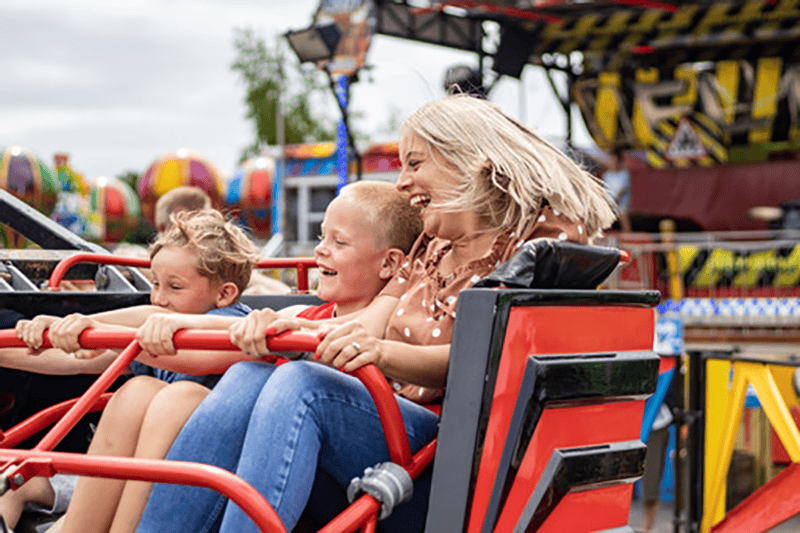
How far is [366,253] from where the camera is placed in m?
2.04

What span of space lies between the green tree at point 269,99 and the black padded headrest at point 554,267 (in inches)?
1200

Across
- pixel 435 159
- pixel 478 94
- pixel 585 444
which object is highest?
pixel 478 94

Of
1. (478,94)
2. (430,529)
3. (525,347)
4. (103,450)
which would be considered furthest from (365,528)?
(478,94)

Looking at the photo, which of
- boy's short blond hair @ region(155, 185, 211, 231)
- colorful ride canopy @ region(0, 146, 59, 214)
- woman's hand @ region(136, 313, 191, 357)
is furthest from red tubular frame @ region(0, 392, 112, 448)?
colorful ride canopy @ region(0, 146, 59, 214)

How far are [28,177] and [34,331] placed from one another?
15.2 m

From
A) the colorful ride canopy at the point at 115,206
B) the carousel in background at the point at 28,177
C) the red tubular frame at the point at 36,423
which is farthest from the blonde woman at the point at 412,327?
the colorful ride canopy at the point at 115,206

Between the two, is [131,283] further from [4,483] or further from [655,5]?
[655,5]

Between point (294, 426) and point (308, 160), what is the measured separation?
1248cm

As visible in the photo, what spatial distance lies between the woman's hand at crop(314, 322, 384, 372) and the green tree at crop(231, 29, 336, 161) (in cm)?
3070

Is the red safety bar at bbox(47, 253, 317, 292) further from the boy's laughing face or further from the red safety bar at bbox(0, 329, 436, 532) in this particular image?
the red safety bar at bbox(0, 329, 436, 532)

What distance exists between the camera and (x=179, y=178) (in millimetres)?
15977

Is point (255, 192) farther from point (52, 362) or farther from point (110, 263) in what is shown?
point (52, 362)

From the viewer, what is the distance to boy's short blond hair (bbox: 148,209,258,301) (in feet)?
7.27

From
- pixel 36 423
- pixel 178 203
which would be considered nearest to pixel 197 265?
pixel 36 423
